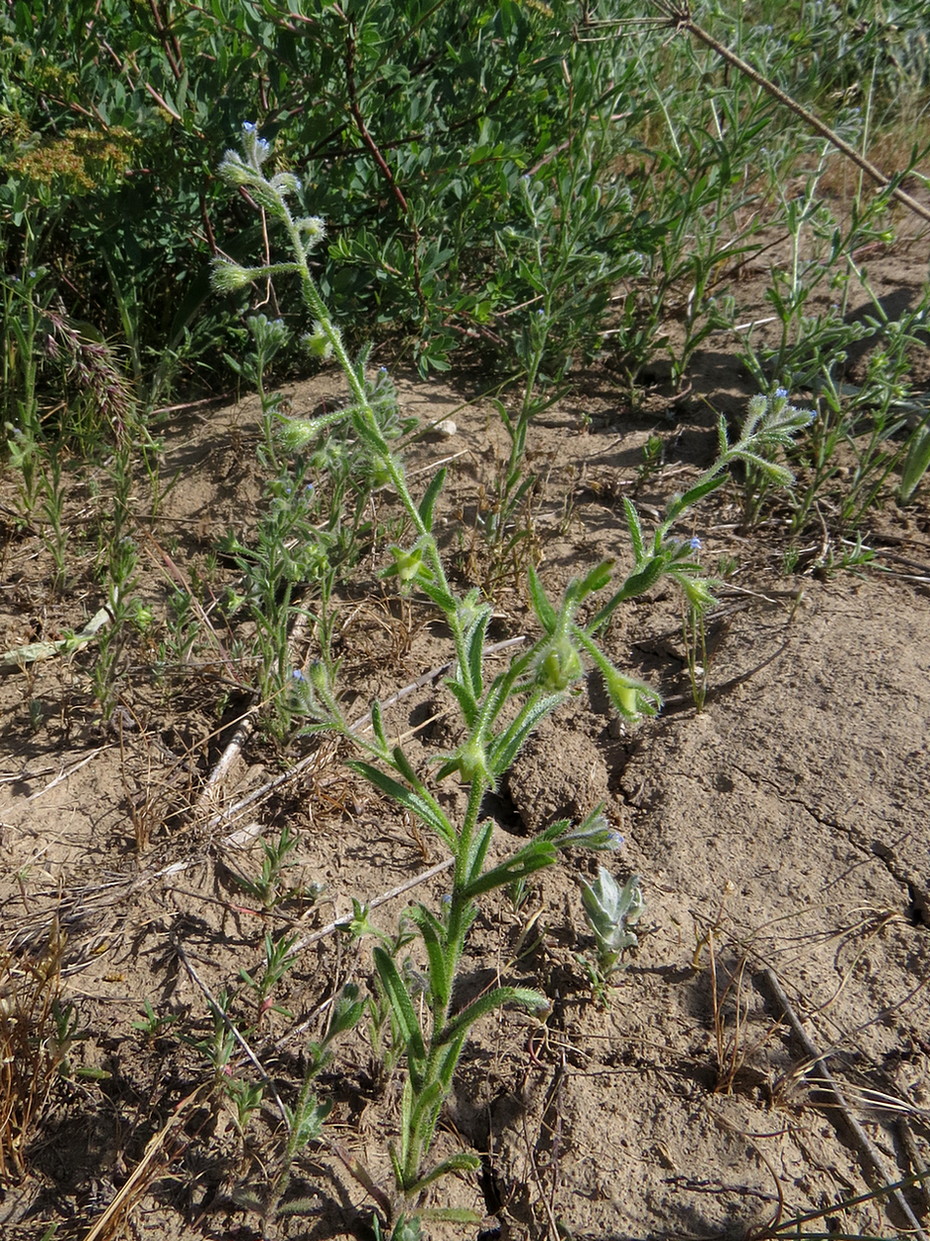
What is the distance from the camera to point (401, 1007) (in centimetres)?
161

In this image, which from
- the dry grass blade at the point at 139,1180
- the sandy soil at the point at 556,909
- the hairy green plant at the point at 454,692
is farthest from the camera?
the sandy soil at the point at 556,909

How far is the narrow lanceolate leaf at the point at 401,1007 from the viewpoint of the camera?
5.16 ft

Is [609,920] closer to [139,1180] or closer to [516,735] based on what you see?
[516,735]

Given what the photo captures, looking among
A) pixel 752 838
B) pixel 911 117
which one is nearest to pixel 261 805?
pixel 752 838

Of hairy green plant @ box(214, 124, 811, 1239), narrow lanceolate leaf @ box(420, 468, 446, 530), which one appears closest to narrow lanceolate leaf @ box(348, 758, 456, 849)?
hairy green plant @ box(214, 124, 811, 1239)

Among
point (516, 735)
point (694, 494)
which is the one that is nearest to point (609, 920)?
Answer: point (516, 735)

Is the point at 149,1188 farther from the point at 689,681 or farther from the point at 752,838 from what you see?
the point at 689,681

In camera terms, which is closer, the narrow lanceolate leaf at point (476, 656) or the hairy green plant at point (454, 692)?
the hairy green plant at point (454, 692)

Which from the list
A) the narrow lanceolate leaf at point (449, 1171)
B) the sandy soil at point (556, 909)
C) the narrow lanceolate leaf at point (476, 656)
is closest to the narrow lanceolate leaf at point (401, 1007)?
the narrow lanceolate leaf at point (449, 1171)

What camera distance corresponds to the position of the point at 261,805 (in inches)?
92.9

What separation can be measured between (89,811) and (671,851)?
1.39m

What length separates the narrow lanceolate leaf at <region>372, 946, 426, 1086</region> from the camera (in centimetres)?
157

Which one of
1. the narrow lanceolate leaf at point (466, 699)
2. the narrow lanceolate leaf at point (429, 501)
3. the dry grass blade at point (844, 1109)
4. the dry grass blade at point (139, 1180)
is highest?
the narrow lanceolate leaf at point (429, 501)

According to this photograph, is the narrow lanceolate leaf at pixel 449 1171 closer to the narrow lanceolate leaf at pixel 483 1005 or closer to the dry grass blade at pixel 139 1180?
the narrow lanceolate leaf at pixel 483 1005
